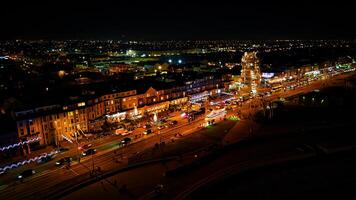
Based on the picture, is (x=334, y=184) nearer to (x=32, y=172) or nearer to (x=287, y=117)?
(x=287, y=117)

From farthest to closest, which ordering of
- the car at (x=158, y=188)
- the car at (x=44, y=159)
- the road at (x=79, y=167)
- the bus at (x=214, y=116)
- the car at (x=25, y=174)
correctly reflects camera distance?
the bus at (x=214, y=116) → the car at (x=44, y=159) → the car at (x=25, y=174) → the road at (x=79, y=167) → the car at (x=158, y=188)

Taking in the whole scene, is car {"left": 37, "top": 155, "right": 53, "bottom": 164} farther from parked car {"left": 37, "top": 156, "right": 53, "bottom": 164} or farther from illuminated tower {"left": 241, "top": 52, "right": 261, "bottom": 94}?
illuminated tower {"left": 241, "top": 52, "right": 261, "bottom": 94}

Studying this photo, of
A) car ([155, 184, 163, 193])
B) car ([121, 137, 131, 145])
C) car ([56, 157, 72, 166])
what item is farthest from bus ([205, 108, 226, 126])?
car ([56, 157, 72, 166])

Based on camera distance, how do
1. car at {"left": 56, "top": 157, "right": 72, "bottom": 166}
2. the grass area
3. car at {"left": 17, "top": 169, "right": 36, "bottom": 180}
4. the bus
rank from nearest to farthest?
car at {"left": 17, "top": 169, "right": 36, "bottom": 180}
car at {"left": 56, "top": 157, "right": 72, "bottom": 166}
the grass area
the bus

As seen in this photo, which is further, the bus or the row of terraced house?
the bus

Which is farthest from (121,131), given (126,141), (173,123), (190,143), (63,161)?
(190,143)

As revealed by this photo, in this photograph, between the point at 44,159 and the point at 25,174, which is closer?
the point at 25,174

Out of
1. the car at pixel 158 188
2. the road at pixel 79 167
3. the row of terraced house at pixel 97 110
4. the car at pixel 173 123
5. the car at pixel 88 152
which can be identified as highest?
the row of terraced house at pixel 97 110

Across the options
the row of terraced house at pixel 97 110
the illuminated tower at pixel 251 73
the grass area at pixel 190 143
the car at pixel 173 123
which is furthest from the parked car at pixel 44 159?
the illuminated tower at pixel 251 73

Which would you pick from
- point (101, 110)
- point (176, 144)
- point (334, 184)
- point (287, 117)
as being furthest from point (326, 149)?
point (101, 110)

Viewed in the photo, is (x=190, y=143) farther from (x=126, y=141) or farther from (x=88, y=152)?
(x=88, y=152)

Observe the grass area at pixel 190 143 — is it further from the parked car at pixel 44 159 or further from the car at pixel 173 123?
the parked car at pixel 44 159
